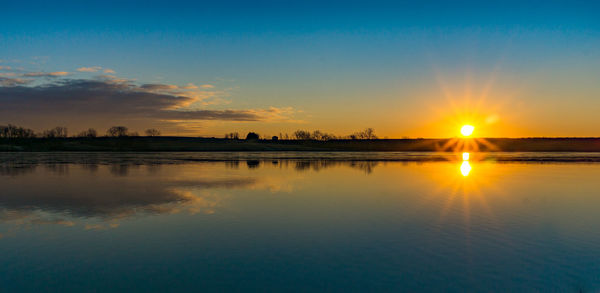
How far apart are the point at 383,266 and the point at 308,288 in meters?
1.97

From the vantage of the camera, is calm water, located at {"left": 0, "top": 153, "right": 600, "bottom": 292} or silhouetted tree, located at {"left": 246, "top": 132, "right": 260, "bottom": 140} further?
silhouetted tree, located at {"left": 246, "top": 132, "right": 260, "bottom": 140}

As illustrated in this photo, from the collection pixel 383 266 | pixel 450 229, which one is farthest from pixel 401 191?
pixel 383 266

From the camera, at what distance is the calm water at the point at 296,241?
25.4 feet

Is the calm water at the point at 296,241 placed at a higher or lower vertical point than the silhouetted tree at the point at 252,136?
lower

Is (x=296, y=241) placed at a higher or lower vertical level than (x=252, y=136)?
lower

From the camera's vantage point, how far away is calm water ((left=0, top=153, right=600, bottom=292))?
7738 mm

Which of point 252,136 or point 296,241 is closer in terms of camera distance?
point 296,241

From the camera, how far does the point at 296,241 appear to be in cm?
1063

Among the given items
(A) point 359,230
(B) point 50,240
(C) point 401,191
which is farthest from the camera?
(C) point 401,191

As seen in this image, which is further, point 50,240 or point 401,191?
point 401,191

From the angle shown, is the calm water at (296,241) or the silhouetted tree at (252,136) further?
the silhouetted tree at (252,136)

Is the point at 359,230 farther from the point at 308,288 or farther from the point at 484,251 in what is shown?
the point at 308,288

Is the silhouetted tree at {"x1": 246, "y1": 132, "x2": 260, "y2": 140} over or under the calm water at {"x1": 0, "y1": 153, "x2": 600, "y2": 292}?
over

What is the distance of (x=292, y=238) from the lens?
431 inches
